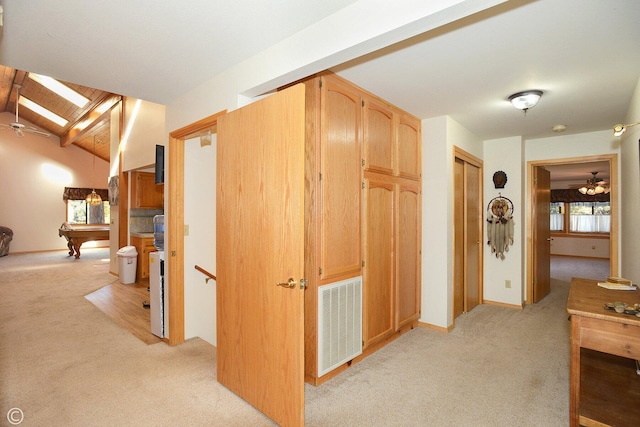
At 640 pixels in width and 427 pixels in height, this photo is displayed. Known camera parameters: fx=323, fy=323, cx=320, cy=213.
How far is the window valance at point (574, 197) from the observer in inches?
371

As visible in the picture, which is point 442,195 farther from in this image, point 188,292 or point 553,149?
point 188,292

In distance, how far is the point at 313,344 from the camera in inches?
94.4

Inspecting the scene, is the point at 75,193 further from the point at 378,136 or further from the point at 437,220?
the point at 437,220

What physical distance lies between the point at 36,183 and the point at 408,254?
1161cm

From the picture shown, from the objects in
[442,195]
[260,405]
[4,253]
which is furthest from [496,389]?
[4,253]

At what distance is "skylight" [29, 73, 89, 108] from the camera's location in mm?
5996

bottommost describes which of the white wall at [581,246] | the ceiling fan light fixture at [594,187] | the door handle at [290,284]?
the white wall at [581,246]

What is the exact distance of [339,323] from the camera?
2547 mm

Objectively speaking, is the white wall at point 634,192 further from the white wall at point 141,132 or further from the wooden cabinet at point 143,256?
the wooden cabinet at point 143,256

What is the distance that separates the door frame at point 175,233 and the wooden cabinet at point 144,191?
12.2 ft

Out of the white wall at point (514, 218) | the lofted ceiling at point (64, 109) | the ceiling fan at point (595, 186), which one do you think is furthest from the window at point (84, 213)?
the ceiling fan at point (595, 186)

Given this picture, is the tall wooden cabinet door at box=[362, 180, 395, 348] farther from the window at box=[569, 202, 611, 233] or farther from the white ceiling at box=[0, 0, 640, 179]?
Answer: the window at box=[569, 202, 611, 233]

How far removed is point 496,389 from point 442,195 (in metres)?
1.91

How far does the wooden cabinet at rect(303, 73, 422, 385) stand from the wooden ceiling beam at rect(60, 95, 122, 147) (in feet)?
18.0
